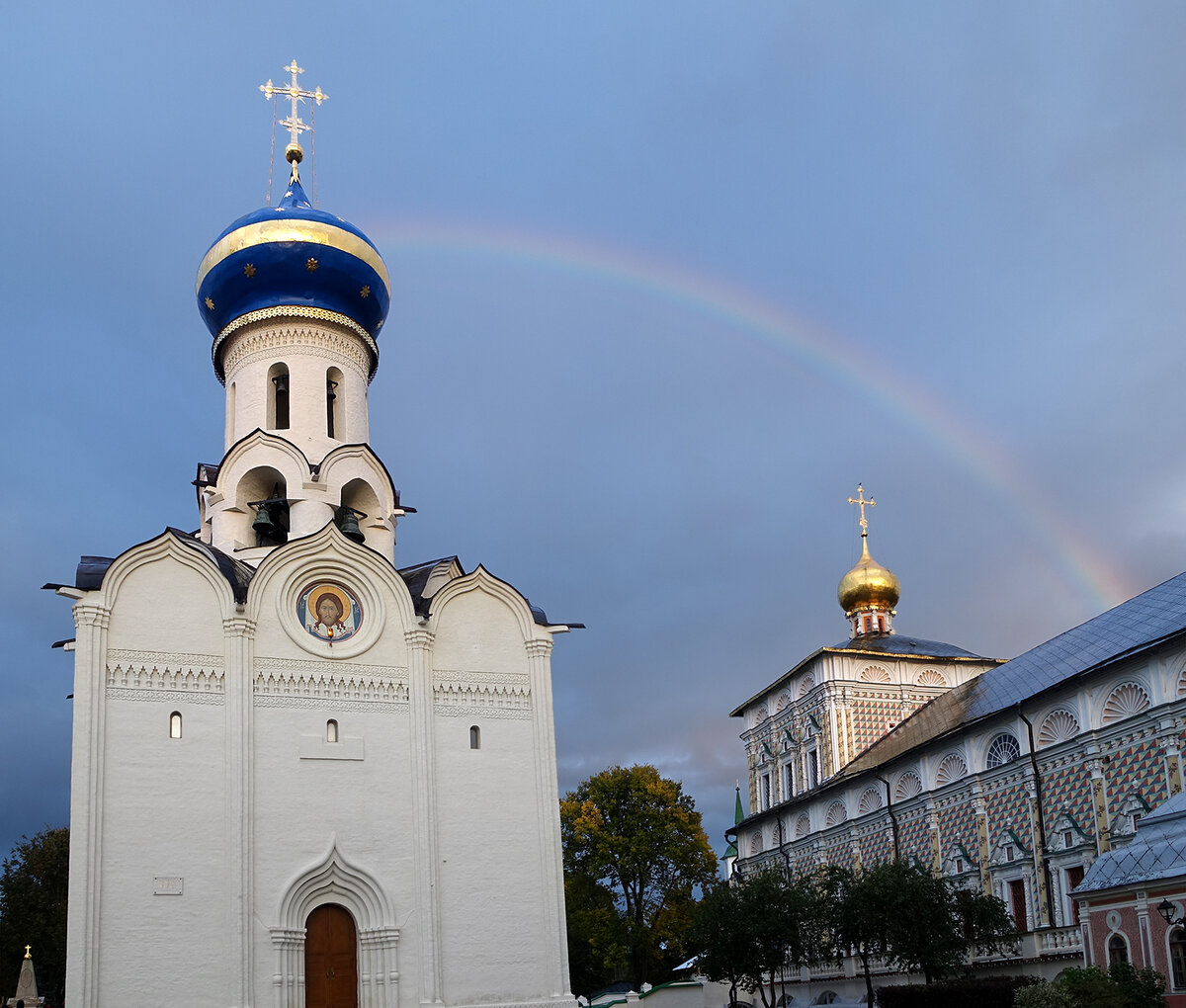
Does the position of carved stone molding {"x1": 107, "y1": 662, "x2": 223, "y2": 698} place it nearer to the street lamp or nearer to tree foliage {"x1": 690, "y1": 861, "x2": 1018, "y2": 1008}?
tree foliage {"x1": 690, "y1": 861, "x2": 1018, "y2": 1008}

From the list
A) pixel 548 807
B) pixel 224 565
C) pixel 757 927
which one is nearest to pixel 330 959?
pixel 548 807

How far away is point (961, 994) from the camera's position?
16312 mm

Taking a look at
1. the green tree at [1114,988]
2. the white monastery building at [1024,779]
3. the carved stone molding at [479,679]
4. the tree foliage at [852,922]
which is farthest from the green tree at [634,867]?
the green tree at [1114,988]

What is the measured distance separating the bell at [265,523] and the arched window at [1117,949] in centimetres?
1326

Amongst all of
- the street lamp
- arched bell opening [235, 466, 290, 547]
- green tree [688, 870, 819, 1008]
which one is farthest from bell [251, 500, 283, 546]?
the street lamp

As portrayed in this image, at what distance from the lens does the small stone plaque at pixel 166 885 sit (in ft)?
51.4

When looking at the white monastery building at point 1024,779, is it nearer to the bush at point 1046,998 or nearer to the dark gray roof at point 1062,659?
the dark gray roof at point 1062,659

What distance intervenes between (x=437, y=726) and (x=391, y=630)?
1603 mm

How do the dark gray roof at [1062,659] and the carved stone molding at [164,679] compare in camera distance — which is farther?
the dark gray roof at [1062,659]

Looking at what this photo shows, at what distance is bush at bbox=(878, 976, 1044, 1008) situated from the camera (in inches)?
633

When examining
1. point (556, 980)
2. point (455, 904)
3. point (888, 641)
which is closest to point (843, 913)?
point (556, 980)

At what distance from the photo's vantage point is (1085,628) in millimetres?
21656

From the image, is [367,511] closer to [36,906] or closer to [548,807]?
[548,807]

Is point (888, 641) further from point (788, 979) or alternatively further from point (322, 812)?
point (322, 812)
